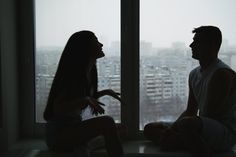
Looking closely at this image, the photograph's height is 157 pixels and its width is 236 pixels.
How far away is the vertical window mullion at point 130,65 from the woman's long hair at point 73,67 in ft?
1.23

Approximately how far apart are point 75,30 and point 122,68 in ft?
1.21

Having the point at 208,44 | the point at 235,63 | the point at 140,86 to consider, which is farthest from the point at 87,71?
the point at 235,63

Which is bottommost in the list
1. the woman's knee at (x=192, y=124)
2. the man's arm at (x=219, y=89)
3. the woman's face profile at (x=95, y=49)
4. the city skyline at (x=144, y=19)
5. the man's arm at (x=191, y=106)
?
the woman's knee at (x=192, y=124)

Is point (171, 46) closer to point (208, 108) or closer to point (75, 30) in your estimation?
point (208, 108)

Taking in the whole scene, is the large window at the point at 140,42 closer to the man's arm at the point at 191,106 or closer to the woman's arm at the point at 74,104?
the man's arm at the point at 191,106

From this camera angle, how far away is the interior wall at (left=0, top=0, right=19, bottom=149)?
223cm

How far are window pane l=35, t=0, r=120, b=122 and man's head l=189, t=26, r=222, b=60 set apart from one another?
0.50 metres

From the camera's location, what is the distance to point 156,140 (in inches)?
89.5

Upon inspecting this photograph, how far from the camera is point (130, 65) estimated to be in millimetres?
2373

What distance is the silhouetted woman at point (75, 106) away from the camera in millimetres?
1938

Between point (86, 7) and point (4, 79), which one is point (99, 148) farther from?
point (86, 7)

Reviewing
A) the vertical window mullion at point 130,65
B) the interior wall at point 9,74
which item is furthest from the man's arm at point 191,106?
the interior wall at point 9,74

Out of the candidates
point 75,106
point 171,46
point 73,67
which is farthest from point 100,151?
point 171,46

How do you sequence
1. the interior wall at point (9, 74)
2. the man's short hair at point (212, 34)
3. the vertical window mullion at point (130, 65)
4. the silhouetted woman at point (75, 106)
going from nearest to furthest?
1. the silhouetted woman at point (75, 106)
2. the man's short hair at point (212, 34)
3. the interior wall at point (9, 74)
4. the vertical window mullion at point (130, 65)
